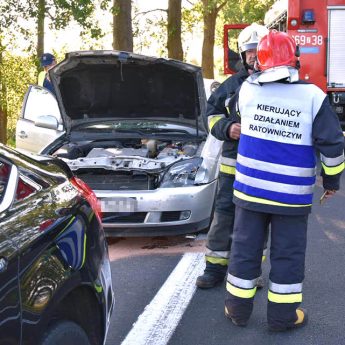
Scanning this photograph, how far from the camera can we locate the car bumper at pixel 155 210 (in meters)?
5.42

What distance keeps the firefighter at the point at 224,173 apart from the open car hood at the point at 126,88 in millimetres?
1579

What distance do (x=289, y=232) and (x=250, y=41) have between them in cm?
142

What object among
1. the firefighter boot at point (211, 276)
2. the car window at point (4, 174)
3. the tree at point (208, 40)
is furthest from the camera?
the tree at point (208, 40)

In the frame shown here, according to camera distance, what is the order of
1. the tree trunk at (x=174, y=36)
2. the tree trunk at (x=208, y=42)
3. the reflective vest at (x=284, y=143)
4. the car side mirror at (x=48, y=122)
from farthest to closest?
the tree trunk at (x=208, y=42) < the tree trunk at (x=174, y=36) < the car side mirror at (x=48, y=122) < the reflective vest at (x=284, y=143)

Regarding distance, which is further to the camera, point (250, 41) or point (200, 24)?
point (200, 24)

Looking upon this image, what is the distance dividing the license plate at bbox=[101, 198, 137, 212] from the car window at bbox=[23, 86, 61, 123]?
2569 mm

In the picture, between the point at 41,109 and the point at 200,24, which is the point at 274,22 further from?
the point at 200,24

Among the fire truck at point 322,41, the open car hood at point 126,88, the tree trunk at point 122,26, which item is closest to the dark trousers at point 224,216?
the open car hood at point 126,88

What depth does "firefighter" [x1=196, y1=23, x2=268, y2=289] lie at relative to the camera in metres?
4.32

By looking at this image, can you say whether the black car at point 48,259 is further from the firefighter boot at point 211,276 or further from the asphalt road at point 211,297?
the firefighter boot at point 211,276

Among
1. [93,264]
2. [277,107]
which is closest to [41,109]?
[277,107]

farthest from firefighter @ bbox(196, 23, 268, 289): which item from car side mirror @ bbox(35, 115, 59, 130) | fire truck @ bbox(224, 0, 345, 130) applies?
fire truck @ bbox(224, 0, 345, 130)

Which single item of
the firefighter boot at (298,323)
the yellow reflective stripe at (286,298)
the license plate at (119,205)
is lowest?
the firefighter boot at (298,323)

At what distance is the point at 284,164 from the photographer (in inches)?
143
